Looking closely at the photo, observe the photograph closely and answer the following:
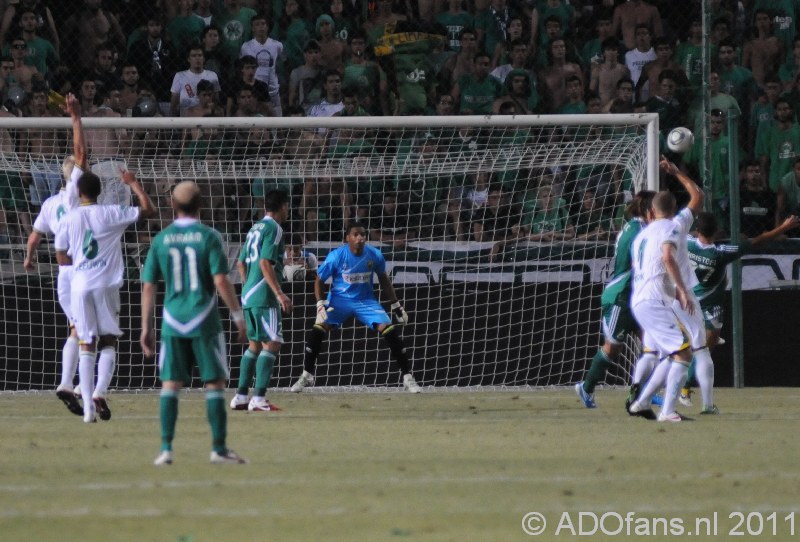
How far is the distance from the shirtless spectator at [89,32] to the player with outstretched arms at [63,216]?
670cm

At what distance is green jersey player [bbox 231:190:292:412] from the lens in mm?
13336

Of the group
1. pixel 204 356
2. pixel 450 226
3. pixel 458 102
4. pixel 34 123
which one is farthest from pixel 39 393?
pixel 204 356

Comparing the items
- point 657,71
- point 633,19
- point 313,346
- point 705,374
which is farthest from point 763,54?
point 705,374

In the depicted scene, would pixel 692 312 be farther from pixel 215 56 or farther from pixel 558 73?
pixel 215 56

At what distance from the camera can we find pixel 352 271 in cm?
1645

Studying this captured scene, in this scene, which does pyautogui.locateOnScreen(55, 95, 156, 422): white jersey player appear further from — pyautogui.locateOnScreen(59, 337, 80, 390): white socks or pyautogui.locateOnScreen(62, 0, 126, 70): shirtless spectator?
pyautogui.locateOnScreen(62, 0, 126, 70): shirtless spectator

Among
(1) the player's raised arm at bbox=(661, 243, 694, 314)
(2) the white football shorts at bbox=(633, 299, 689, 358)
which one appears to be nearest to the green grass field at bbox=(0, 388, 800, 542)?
(2) the white football shorts at bbox=(633, 299, 689, 358)

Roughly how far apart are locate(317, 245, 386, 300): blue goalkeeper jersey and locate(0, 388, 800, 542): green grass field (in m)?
3.36

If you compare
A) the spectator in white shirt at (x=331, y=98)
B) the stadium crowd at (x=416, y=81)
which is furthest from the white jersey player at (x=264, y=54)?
the spectator in white shirt at (x=331, y=98)

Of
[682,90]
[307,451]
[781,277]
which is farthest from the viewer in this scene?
[682,90]

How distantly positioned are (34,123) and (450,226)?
4.99 metres

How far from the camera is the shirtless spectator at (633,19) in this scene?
20.8 m

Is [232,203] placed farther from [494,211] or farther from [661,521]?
[661,521]

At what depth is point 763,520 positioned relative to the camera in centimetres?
651
